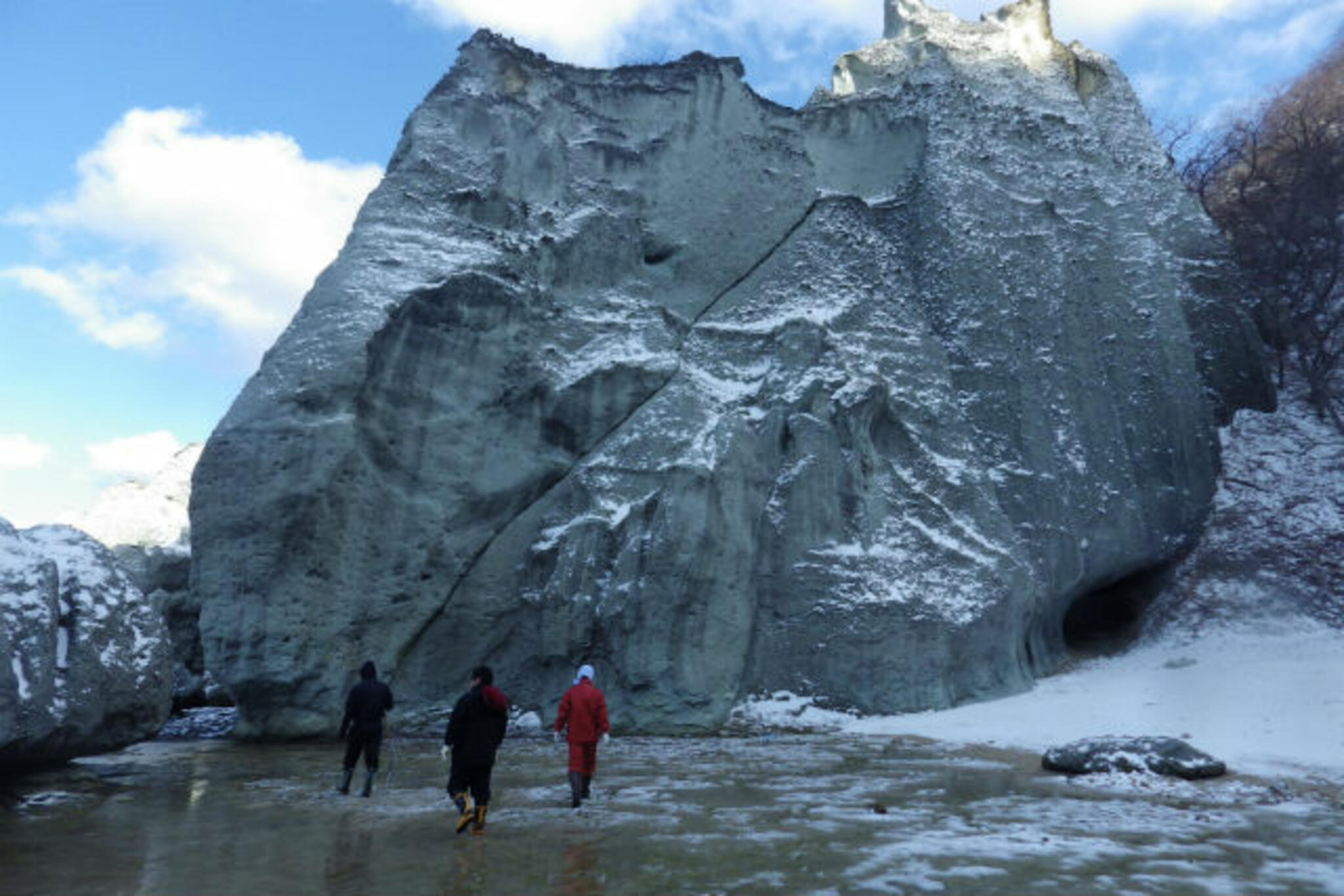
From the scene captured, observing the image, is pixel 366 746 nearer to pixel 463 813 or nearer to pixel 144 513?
pixel 463 813

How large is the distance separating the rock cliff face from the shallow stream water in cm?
457

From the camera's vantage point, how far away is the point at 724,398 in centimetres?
1897

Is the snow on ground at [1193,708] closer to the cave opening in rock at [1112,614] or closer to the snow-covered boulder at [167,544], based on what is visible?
the cave opening in rock at [1112,614]

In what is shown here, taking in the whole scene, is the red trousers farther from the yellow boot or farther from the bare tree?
the bare tree

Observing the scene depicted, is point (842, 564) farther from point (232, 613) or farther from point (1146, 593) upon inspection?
point (232, 613)

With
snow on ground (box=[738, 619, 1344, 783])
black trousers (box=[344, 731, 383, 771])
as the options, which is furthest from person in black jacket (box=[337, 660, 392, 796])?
snow on ground (box=[738, 619, 1344, 783])

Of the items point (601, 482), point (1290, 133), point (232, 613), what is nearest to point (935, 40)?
point (1290, 133)

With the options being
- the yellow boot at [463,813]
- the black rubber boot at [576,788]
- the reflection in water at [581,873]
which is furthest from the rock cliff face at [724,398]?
the reflection in water at [581,873]

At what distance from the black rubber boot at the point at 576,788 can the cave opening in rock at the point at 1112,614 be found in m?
14.6

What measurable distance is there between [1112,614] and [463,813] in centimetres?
1834

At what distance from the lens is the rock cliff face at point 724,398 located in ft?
52.7

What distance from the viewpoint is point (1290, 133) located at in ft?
90.9

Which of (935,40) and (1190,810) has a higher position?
(935,40)

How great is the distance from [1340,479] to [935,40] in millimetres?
A: 14540
